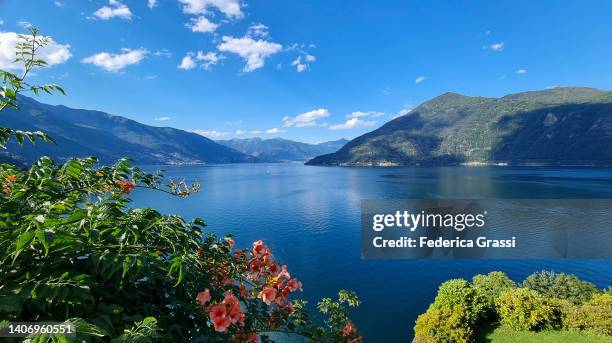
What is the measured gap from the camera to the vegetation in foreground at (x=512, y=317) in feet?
59.9

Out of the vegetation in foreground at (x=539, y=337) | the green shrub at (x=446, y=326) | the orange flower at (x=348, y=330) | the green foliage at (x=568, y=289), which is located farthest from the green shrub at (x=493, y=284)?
the orange flower at (x=348, y=330)

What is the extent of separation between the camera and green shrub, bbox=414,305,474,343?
18875 millimetres

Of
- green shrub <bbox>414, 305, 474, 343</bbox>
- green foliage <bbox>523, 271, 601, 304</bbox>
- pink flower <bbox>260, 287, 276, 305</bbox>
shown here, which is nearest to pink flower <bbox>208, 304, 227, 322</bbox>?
pink flower <bbox>260, 287, 276, 305</bbox>

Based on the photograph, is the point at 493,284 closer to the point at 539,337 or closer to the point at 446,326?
the point at 539,337

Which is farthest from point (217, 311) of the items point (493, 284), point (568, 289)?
point (568, 289)

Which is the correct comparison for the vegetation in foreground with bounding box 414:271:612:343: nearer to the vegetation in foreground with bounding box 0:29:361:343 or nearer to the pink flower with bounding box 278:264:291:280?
the vegetation in foreground with bounding box 0:29:361:343

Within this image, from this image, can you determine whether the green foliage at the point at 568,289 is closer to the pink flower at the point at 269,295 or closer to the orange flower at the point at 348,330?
the orange flower at the point at 348,330

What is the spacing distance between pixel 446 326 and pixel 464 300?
234 centimetres

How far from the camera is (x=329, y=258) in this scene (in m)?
43.5

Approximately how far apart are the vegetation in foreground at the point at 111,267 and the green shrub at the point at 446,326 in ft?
56.4

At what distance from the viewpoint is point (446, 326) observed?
19.2m

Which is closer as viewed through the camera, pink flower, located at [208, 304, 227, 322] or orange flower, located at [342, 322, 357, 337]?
pink flower, located at [208, 304, 227, 322]

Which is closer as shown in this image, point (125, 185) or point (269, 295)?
point (269, 295)

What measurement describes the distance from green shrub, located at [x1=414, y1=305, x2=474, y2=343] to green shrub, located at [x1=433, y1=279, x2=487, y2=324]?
362 millimetres
